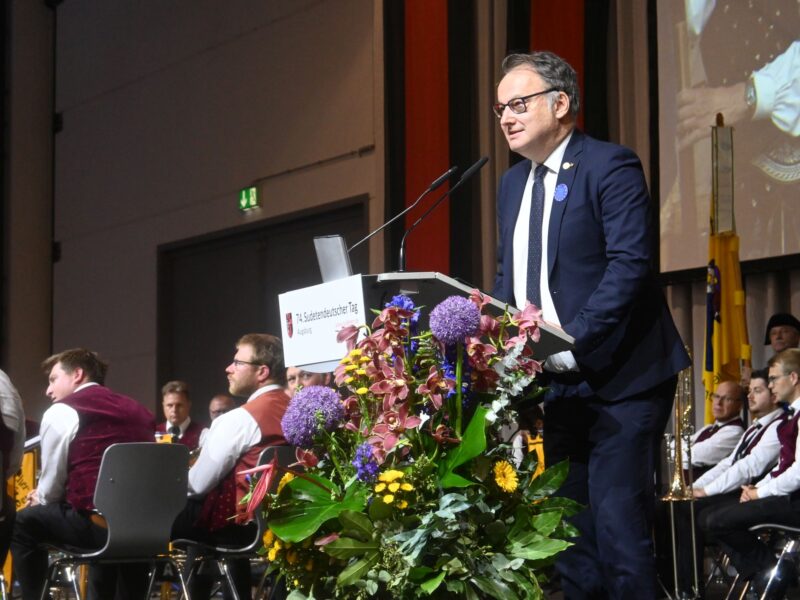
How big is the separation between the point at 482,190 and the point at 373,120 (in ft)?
4.44

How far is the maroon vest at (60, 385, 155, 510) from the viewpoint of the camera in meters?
4.19

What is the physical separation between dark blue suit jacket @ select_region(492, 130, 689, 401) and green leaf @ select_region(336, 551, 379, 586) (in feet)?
1.89

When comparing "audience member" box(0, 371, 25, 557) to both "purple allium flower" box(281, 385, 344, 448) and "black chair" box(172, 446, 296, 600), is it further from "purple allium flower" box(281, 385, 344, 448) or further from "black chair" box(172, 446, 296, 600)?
"purple allium flower" box(281, 385, 344, 448)

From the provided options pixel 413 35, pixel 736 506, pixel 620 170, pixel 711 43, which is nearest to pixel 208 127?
pixel 413 35

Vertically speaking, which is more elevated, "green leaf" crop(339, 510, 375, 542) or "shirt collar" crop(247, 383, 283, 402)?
"shirt collar" crop(247, 383, 283, 402)

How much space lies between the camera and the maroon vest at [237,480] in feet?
13.8

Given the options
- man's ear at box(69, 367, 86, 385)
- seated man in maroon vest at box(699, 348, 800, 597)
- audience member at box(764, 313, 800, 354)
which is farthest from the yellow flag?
man's ear at box(69, 367, 86, 385)

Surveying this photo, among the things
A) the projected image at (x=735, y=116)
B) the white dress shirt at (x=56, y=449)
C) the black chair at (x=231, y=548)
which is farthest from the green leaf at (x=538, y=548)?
the projected image at (x=735, y=116)

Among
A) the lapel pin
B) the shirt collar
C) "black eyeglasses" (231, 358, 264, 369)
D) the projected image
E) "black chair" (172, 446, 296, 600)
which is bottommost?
"black chair" (172, 446, 296, 600)

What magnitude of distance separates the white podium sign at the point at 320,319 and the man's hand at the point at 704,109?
4.16m

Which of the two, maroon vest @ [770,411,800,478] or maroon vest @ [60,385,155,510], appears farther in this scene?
maroon vest @ [770,411,800,478]

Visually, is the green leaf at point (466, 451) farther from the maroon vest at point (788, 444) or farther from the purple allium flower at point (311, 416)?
the maroon vest at point (788, 444)

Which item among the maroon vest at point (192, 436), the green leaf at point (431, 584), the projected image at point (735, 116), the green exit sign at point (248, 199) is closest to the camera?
the green leaf at point (431, 584)

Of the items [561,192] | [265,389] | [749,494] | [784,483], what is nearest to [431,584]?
[561,192]
